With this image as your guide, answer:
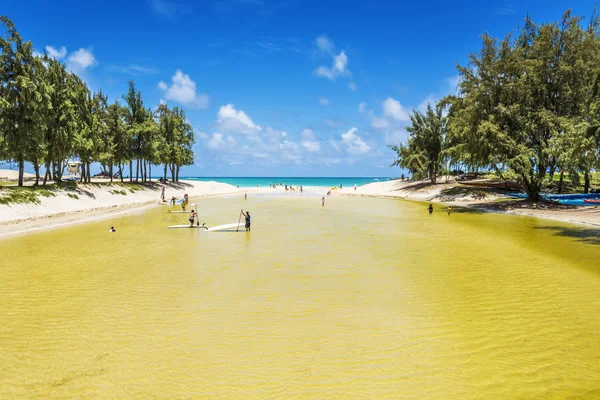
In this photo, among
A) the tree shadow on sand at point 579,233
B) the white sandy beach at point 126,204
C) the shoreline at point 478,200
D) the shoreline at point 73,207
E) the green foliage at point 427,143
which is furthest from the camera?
the green foliage at point 427,143

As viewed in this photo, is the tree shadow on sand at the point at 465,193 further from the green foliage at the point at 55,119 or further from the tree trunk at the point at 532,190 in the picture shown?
the green foliage at the point at 55,119

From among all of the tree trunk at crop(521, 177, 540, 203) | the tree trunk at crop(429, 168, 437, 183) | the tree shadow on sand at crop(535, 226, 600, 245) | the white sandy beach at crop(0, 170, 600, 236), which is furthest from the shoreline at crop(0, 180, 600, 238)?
the tree shadow on sand at crop(535, 226, 600, 245)

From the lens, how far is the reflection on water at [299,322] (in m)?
7.44

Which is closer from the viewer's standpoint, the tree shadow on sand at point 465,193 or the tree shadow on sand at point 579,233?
the tree shadow on sand at point 579,233

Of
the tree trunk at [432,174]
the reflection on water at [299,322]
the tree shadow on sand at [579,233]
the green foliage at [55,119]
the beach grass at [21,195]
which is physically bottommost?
the reflection on water at [299,322]

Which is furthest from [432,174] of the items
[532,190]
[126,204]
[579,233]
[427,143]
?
[126,204]

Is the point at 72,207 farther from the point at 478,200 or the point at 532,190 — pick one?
→ the point at 478,200

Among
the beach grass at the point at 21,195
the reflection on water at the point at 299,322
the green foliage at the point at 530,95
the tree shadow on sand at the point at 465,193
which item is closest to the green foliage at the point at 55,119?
the beach grass at the point at 21,195

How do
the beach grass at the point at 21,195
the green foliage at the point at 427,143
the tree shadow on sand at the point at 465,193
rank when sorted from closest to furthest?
the beach grass at the point at 21,195, the tree shadow on sand at the point at 465,193, the green foliage at the point at 427,143

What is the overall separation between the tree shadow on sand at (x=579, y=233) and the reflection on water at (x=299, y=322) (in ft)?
12.2

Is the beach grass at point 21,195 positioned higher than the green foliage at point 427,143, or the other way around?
the green foliage at point 427,143

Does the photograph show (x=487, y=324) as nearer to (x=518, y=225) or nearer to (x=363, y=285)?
(x=363, y=285)

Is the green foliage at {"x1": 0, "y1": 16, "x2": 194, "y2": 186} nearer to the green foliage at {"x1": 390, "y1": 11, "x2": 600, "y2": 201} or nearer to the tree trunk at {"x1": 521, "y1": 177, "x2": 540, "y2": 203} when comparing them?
the green foliage at {"x1": 390, "y1": 11, "x2": 600, "y2": 201}

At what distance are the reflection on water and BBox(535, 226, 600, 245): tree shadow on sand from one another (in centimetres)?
371
